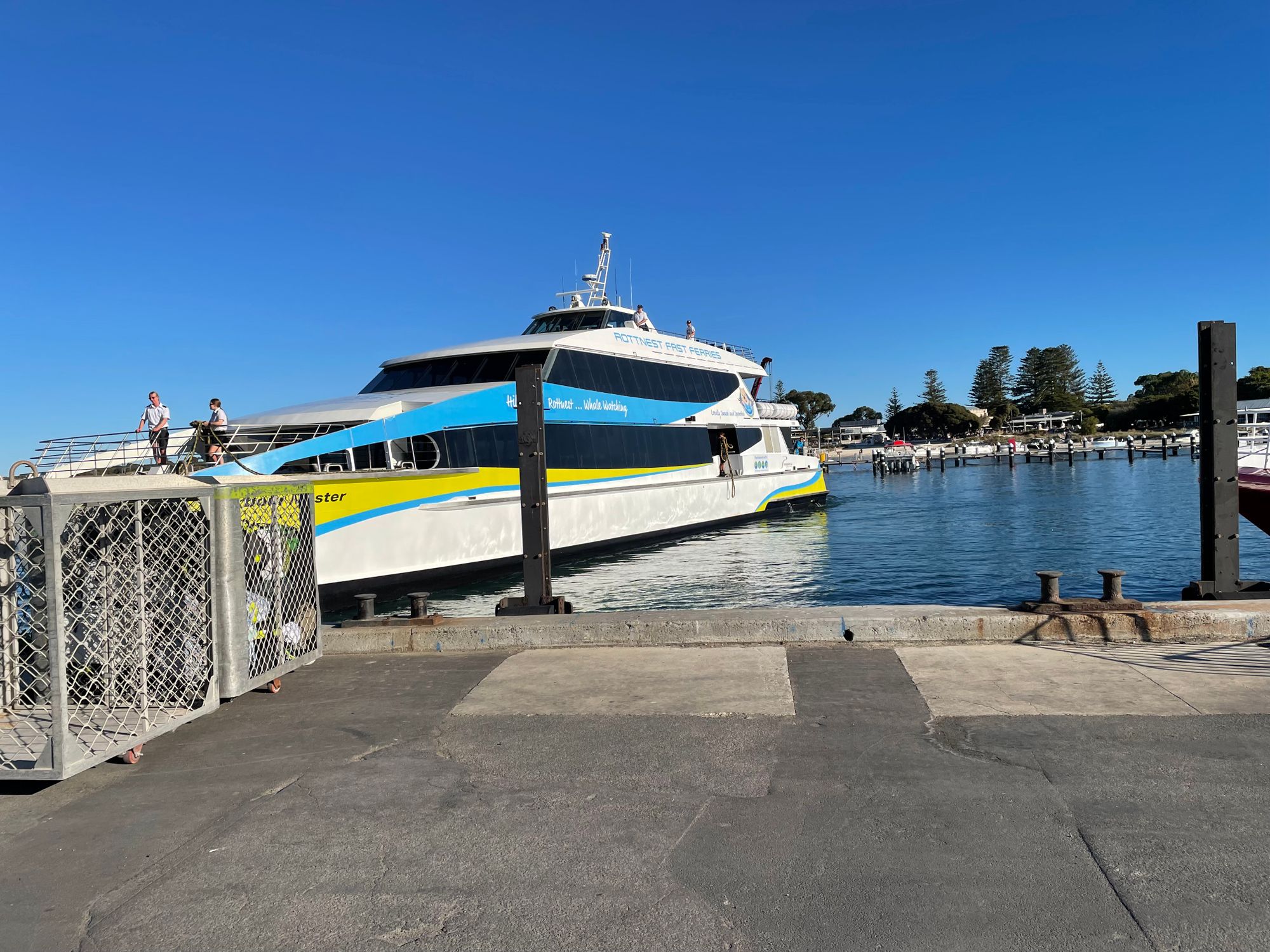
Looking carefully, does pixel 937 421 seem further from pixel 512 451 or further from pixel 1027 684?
pixel 1027 684

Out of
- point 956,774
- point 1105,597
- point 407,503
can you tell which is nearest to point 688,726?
point 956,774

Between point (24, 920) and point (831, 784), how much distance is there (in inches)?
120

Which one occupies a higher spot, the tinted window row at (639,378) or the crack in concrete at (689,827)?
the tinted window row at (639,378)

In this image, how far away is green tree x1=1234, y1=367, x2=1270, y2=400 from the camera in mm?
140500

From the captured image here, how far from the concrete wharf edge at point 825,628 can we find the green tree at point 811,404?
162m

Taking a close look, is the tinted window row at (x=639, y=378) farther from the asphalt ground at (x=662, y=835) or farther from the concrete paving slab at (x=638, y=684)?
the asphalt ground at (x=662, y=835)

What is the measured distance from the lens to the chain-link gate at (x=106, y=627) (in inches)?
161

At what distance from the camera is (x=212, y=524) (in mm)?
4867

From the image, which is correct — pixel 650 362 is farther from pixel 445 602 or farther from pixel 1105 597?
pixel 1105 597

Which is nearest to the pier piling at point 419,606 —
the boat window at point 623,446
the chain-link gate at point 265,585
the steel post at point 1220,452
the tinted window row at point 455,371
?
the chain-link gate at point 265,585

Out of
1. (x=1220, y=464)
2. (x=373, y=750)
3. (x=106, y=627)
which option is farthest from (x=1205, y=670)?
(x=106, y=627)

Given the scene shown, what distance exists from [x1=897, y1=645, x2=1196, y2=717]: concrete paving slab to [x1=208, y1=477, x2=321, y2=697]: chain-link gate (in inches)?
160

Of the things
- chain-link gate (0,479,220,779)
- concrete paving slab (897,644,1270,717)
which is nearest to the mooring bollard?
concrete paving slab (897,644,1270,717)

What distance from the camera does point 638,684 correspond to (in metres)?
5.49
